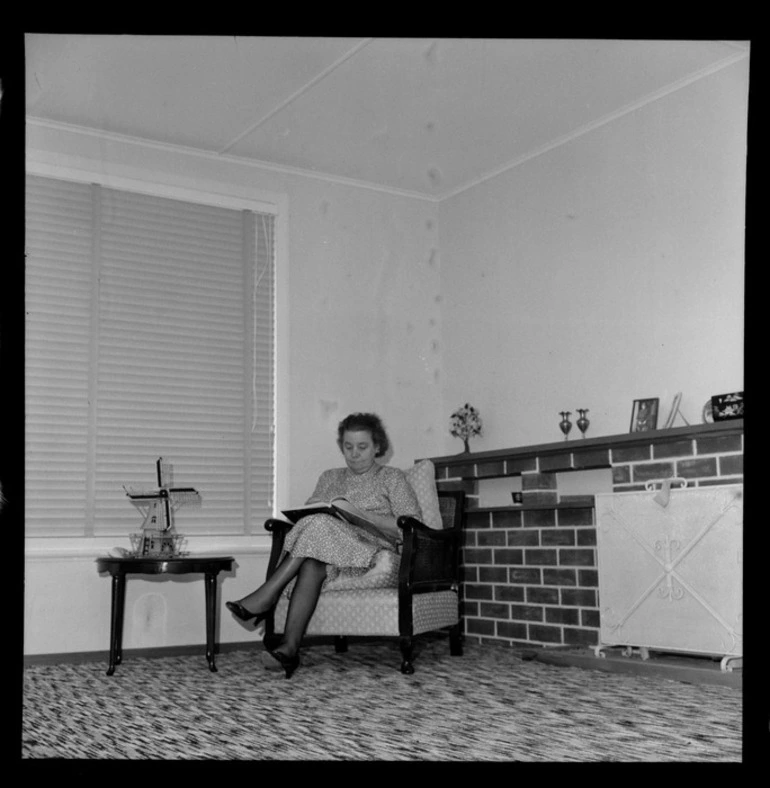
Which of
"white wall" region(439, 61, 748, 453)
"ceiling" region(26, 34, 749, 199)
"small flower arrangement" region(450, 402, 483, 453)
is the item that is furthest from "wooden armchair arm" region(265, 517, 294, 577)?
"ceiling" region(26, 34, 749, 199)

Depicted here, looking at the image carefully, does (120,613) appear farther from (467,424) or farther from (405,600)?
(467,424)

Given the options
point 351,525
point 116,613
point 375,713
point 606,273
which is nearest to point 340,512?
point 351,525

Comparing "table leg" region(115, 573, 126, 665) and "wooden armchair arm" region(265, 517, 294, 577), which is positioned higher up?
"wooden armchair arm" region(265, 517, 294, 577)

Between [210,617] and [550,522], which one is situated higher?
[550,522]

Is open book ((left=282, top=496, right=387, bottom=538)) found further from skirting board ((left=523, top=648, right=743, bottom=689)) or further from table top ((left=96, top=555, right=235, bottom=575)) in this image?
skirting board ((left=523, top=648, right=743, bottom=689))

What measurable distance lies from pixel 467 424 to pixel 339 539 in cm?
153

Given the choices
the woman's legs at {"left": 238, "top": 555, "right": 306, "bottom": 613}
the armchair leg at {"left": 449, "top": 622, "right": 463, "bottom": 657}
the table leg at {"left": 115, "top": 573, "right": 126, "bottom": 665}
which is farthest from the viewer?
the armchair leg at {"left": 449, "top": 622, "right": 463, "bottom": 657}

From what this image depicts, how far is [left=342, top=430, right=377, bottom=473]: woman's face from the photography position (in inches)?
198

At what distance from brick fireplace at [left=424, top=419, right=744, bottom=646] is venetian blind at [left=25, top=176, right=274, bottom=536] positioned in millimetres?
1240

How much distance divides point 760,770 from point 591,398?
3094 mm

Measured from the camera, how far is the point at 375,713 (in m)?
3.39

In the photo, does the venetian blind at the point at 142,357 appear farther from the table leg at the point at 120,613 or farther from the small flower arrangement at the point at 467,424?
the small flower arrangement at the point at 467,424

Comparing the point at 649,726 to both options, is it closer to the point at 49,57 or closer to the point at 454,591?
the point at 454,591

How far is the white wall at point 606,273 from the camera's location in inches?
180
